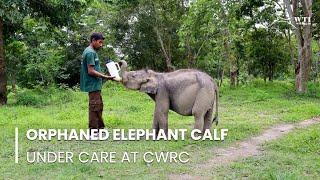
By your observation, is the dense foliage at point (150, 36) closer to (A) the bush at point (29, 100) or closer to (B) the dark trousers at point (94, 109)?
(A) the bush at point (29, 100)

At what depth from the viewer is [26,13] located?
1095 cm

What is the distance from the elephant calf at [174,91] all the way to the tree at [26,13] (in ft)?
16.8

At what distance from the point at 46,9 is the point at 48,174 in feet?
26.7

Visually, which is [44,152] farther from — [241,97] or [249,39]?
[249,39]

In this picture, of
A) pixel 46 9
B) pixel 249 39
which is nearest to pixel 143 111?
pixel 46 9

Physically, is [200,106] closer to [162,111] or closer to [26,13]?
[162,111]

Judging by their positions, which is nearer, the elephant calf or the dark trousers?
the dark trousers

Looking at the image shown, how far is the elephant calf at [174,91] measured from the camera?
21.4 feet

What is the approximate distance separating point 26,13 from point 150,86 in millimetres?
6016

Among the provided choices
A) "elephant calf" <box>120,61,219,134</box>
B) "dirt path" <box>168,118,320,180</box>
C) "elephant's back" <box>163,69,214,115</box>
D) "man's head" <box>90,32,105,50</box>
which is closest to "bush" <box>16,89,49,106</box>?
"man's head" <box>90,32,105,50</box>

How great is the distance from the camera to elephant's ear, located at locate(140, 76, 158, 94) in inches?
257

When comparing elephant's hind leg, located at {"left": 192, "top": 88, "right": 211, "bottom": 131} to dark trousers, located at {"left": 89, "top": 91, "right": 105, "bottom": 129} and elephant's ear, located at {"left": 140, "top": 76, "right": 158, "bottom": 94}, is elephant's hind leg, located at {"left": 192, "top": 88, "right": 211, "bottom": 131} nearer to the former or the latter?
elephant's ear, located at {"left": 140, "top": 76, "right": 158, "bottom": 94}

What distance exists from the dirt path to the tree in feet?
20.8

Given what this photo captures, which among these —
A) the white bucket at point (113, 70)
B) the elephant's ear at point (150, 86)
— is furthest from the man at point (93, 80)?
the elephant's ear at point (150, 86)
